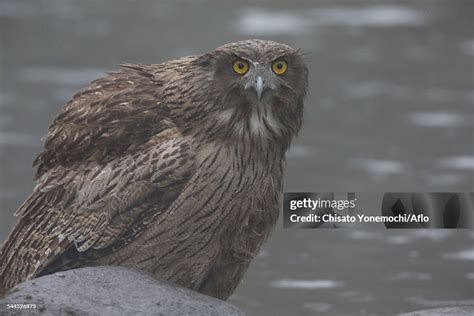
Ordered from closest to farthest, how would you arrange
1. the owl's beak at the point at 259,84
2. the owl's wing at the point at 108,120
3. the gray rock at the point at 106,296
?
1. the gray rock at the point at 106,296
2. the owl's beak at the point at 259,84
3. the owl's wing at the point at 108,120

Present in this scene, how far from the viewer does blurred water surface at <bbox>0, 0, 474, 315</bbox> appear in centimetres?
1145

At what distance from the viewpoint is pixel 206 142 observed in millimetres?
8859

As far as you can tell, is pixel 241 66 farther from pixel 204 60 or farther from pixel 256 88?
pixel 204 60

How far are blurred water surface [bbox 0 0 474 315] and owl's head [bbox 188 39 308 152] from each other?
2274 millimetres

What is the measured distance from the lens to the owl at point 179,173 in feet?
28.7

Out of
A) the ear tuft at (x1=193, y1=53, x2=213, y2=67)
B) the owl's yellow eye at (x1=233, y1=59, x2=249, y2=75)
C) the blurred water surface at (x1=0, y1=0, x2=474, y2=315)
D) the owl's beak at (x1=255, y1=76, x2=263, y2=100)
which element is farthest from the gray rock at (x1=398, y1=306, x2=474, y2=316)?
the blurred water surface at (x1=0, y1=0, x2=474, y2=315)

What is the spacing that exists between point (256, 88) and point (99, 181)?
43.9 inches

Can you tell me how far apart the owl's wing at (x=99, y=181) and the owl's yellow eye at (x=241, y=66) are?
0.55 m

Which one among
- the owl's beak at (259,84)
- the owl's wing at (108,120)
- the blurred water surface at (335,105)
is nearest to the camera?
the owl's beak at (259,84)

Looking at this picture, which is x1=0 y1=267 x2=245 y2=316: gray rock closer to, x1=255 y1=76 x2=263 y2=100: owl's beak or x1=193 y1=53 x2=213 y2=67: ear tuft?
x1=255 y1=76 x2=263 y2=100: owl's beak

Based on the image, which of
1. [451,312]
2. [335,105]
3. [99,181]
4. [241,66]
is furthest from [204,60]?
[335,105]

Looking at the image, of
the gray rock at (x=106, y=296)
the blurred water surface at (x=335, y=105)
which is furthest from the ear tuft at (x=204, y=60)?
the blurred water surface at (x=335, y=105)

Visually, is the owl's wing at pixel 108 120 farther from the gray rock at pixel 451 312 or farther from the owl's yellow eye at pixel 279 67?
the gray rock at pixel 451 312

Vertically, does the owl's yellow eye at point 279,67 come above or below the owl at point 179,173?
above
